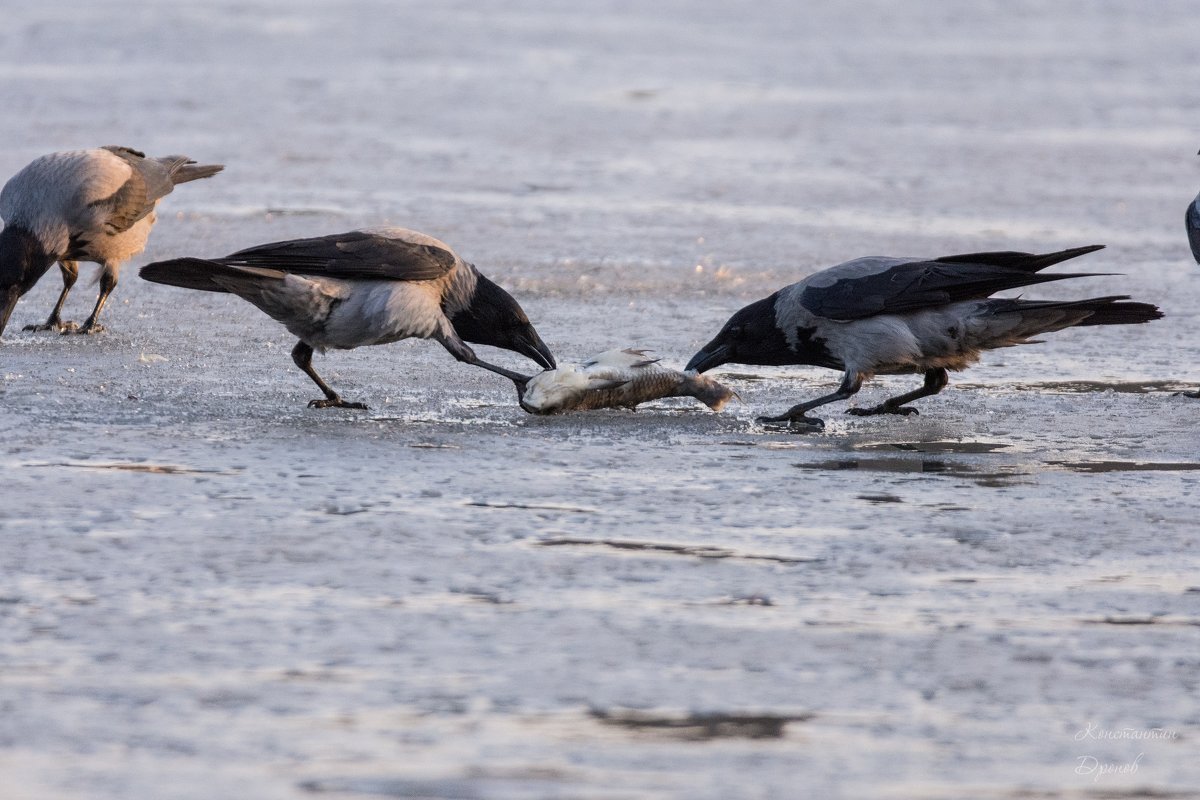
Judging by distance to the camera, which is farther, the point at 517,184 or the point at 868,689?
the point at 517,184

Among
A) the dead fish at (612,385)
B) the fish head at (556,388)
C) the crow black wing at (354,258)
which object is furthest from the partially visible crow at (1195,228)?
the crow black wing at (354,258)

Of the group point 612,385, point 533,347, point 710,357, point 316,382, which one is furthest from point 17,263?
point 710,357

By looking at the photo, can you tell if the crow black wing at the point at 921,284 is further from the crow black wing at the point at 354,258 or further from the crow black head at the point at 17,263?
the crow black head at the point at 17,263

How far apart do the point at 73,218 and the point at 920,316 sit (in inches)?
174

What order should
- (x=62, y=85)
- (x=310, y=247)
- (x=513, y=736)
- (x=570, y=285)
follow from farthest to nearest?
(x=62, y=85) < (x=570, y=285) < (x=310, y=247) < (x=513, y=736)

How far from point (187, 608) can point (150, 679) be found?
0.50 m

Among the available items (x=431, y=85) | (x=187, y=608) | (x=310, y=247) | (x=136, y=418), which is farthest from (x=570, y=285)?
(x=431, y=85)

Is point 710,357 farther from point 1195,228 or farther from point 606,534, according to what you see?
point 1195,228

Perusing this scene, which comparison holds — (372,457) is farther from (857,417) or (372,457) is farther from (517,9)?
(517,9)

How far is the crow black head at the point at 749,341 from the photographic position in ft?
24.3

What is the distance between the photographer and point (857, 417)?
23.6 feet

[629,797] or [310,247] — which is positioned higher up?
[310,247]

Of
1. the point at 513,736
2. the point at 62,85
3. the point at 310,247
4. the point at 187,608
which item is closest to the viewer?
the point at 513,736

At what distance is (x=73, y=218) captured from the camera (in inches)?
354
